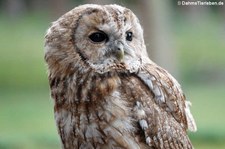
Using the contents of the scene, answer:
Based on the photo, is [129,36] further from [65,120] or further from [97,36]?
[65,120]

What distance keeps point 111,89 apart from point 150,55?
24.3 feet

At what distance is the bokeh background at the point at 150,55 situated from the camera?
1336cm

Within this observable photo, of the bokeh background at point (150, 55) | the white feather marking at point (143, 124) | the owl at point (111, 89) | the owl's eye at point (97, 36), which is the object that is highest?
the owl's eye at point (97, 36)

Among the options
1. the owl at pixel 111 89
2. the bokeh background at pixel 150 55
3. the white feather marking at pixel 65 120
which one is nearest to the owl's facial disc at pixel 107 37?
the owl at pixel 111 89

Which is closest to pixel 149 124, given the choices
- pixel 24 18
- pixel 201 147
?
pixel 201 147

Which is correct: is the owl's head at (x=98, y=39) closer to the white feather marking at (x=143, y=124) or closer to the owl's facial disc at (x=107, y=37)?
the owl's facial disc at (x=107, y=37)

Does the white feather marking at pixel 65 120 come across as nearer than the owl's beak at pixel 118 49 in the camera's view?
No

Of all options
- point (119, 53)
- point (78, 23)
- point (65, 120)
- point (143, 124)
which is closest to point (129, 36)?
point (119, 53)

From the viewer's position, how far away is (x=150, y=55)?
13.7 m

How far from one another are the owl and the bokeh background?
5654mm

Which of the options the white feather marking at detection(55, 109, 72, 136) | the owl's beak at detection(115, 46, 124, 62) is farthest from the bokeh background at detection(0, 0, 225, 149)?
the owl's beak at detection(115, 46, 124, 62)

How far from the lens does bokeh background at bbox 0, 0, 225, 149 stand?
526 inches

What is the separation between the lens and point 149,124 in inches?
249

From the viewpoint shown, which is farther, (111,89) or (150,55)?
(150,55)
